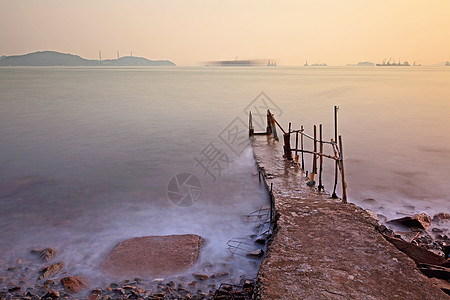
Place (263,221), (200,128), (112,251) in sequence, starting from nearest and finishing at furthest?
(112,251), (263,221), (200,128)

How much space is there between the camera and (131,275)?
200 inches

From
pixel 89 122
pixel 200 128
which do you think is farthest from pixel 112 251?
pixel 89 122

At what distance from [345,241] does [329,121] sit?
1717cm

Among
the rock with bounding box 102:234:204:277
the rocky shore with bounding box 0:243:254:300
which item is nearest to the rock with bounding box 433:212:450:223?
the rocky shore with bounding box 0:243:254:300

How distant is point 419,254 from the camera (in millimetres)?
4473

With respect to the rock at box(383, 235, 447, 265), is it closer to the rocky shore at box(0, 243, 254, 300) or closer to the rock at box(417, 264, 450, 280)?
the rock at box(417, 264, 450, 280)

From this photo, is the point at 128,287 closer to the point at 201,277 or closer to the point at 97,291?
the point at 97,291

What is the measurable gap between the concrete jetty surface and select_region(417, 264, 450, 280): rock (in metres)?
0.25

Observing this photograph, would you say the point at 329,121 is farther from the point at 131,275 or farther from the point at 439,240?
the point at 131,275

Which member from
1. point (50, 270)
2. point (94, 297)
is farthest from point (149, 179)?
point (94, 297)

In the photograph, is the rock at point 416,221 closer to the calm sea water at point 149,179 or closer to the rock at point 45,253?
the calm sea water at point 149,179

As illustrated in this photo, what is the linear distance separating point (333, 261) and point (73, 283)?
3.57m

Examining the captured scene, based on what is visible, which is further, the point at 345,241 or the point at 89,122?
the point at 89,122

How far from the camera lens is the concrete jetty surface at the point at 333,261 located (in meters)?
3.47
